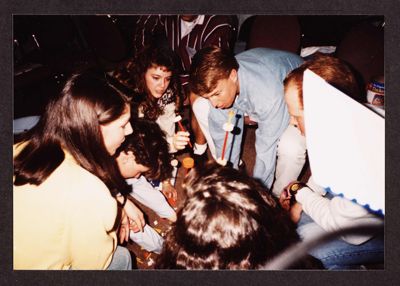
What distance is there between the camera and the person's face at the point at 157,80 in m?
1.62

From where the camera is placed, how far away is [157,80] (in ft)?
5.39

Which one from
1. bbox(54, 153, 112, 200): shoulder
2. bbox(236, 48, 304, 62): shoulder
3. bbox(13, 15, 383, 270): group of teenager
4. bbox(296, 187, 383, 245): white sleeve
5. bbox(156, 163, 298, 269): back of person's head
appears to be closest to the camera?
bbox(156, 163, 298, 269): back of person's head

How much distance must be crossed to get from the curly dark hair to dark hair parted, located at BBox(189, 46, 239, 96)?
1.75 feet

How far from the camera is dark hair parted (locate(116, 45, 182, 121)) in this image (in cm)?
157

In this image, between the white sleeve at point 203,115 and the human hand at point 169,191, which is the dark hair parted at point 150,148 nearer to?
the human hand at point 169,191

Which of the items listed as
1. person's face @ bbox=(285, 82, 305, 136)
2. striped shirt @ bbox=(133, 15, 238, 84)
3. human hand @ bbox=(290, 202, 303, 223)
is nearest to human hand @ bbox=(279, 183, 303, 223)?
human hand @ bbox=(290, 202, 303, 223)

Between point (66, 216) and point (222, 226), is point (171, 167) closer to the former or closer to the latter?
point (66, 216)

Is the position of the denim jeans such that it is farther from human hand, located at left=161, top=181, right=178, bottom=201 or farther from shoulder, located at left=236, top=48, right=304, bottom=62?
shoulder, located at left=236, top=48, right=304, bottom=62

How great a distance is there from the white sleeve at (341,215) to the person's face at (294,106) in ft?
1.20

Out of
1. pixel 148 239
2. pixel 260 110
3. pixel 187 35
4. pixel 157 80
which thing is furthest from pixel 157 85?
pixel 148 239

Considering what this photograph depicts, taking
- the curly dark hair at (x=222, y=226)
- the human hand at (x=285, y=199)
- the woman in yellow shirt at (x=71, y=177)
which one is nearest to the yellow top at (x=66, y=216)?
the woman in yellow shirt at (x=71, y=177)

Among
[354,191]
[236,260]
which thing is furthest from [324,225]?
[236,260]

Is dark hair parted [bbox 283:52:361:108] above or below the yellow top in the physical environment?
above

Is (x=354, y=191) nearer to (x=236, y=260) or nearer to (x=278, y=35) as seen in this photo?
(x=236, y=260)
